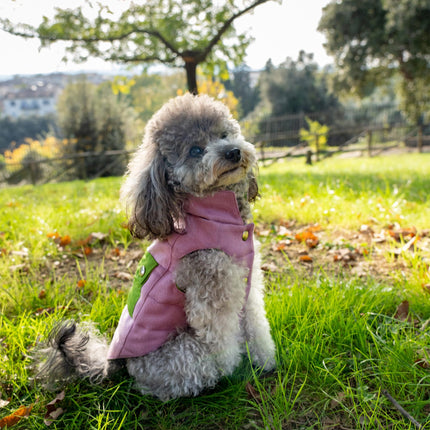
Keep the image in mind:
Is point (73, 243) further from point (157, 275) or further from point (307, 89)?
point (307, 89)

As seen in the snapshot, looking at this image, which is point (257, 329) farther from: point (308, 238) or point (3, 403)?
point (308, 238)

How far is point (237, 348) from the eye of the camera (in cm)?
214

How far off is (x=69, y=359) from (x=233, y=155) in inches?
60.6

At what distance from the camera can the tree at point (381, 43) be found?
1964cm

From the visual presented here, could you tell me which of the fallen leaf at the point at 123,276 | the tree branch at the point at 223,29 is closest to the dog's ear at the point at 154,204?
the fallen leaf at the point at 123,276

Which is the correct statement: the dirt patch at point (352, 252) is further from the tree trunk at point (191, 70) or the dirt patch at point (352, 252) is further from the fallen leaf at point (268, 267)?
the tree trunk at point (191, 70)

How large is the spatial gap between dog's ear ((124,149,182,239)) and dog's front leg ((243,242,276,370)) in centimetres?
76

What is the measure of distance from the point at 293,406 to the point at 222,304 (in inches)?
26.3

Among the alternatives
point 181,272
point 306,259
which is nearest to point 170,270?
point 181,272

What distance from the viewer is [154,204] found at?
199 centimetres

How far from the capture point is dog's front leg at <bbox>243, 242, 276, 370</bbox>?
224 cm

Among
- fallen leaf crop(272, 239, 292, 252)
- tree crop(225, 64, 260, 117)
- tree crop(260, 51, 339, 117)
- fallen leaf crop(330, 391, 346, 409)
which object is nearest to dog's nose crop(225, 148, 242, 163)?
fallen leaf crop(330, 391, 346, 409)

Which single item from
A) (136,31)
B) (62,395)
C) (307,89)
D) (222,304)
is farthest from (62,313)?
(307,89)

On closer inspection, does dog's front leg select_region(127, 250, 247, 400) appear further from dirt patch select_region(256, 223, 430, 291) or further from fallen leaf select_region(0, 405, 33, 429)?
dirt patch select_region(256, 223, 430, 291)
